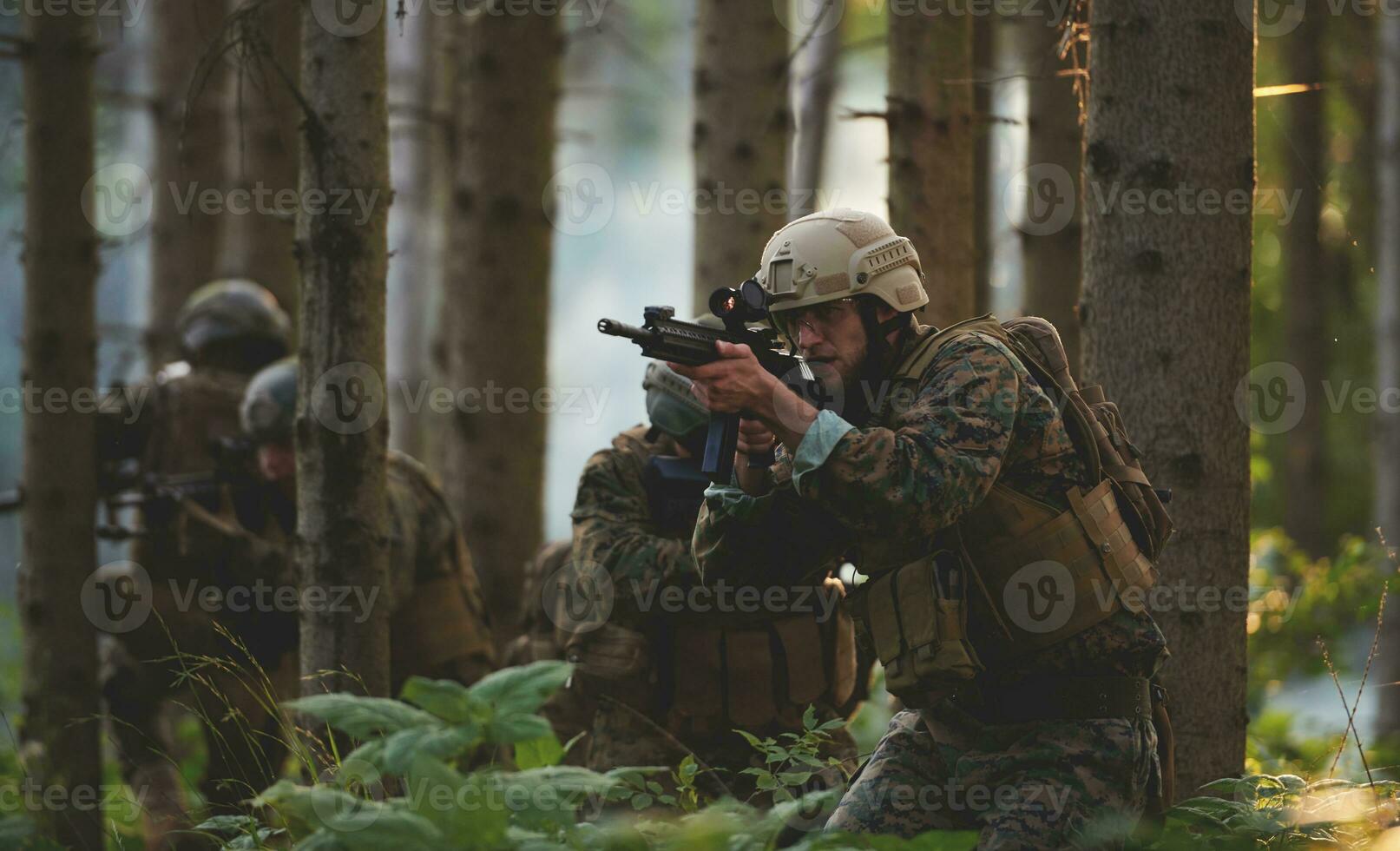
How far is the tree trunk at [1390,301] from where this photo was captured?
8.45 meters

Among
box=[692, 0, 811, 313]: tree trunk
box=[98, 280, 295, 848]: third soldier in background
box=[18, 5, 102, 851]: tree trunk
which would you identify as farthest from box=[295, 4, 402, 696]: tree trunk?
box=[692, 0, 811, 313]: tree trunk

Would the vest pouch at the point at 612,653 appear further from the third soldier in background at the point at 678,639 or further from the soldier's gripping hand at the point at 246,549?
the soldier's gripping hand at the point at 246,549

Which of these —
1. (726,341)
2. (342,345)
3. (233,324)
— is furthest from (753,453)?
(233,324)

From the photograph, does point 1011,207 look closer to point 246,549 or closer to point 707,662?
point 707,662

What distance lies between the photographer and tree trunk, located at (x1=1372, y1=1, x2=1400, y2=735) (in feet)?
27.7

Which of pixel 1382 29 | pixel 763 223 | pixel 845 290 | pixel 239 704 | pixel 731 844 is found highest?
pixel 1382 29

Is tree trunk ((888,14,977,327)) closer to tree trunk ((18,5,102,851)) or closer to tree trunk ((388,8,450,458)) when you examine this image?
tree trunk ((18,5,102,851))

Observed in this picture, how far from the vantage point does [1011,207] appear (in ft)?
28.3

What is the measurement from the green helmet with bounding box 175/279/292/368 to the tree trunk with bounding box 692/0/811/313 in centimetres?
288

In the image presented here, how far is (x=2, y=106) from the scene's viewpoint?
28.0 m

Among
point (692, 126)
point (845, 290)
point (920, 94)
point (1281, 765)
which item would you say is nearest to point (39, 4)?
point (692, 126)

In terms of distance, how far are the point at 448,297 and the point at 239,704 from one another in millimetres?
2567

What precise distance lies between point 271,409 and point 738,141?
2.69m

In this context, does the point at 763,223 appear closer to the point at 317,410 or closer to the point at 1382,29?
the point at 317,410
